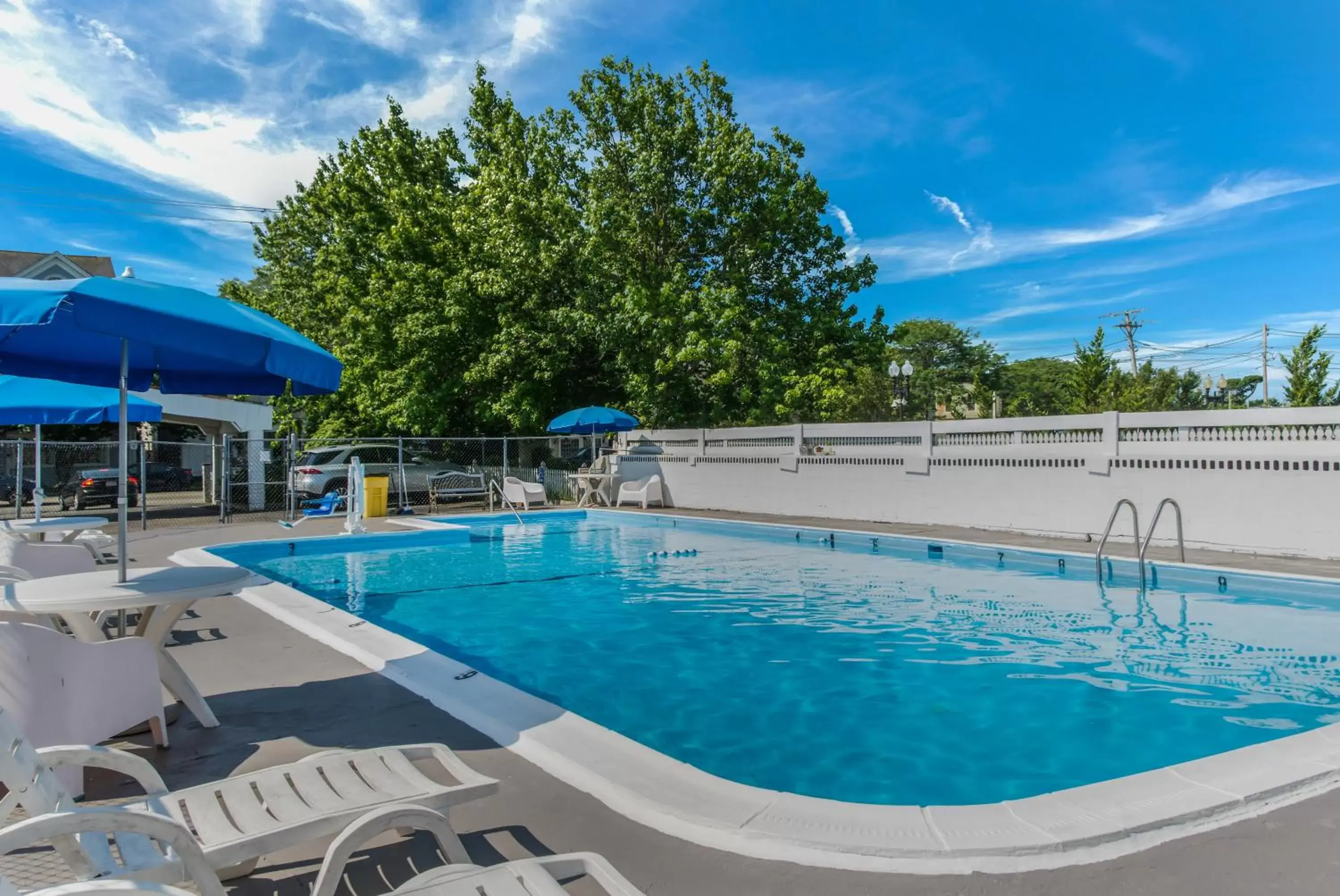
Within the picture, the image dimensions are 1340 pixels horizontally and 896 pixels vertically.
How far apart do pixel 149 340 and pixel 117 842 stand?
226 cm

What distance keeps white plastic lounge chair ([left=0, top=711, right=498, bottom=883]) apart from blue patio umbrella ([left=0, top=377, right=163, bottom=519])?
6.05m

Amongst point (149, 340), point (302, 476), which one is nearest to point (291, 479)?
point (302, 476)

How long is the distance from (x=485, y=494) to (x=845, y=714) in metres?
16.9

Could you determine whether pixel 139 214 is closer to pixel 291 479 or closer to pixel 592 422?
pixel 291 479

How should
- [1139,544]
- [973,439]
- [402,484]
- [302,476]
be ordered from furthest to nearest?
1. [302,476]
2. [402,484]
3. [973,439]
4. [1139,544]

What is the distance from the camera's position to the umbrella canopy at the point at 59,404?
753 centimetres

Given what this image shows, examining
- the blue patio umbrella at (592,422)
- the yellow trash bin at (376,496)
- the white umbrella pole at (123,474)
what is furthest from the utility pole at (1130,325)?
the white umbrella pole at (123,474)

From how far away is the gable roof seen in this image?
29.1 m

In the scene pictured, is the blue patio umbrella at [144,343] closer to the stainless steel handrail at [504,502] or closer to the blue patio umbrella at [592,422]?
the stainless steel handrail at [504,502]

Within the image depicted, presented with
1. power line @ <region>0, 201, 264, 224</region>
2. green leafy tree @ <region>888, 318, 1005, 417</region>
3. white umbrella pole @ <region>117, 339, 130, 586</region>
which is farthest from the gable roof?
green leafy tree @ <region>888, 318, 1005, 417</region>

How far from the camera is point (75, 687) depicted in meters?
3.15

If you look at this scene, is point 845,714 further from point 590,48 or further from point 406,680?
point 590,48

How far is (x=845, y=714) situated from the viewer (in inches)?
196

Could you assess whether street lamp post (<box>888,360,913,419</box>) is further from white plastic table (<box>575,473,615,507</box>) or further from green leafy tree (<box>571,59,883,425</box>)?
white plastic table (<box>575,473,615,507</box>)
